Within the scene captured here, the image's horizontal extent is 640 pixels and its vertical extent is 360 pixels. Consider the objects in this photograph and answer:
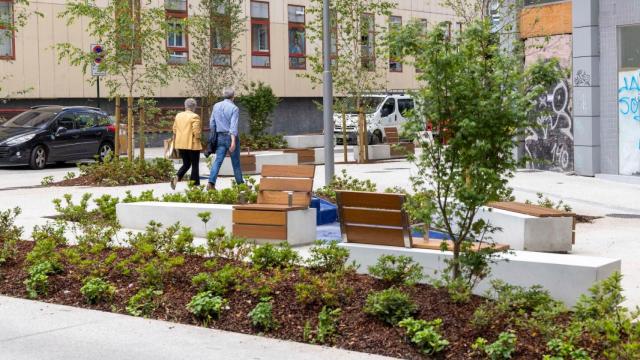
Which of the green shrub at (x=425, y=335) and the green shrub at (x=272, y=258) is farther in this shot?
the green shrub at (x=272, y=258)

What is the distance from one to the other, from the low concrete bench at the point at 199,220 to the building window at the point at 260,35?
31.9 m

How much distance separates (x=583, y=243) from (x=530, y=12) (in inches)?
498

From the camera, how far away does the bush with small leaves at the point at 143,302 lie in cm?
873

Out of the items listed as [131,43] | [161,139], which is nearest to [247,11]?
[161,139]

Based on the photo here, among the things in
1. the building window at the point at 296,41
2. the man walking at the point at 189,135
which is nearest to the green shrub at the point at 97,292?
the man walking at the point at 189,135

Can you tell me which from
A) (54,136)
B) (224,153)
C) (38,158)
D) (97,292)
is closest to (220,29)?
(54,136)

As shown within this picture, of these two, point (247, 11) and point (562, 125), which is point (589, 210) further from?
point (247, 11)

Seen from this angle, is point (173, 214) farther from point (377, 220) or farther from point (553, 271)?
point (553, 271)

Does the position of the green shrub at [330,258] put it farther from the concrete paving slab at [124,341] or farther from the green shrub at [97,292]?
the green shrub at [97,292]

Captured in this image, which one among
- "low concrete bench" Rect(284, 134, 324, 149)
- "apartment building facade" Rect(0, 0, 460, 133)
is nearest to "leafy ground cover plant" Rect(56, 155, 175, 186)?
"apartment building facade" Rect(0, 0, 460, 133)

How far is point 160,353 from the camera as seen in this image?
7391 millimetres

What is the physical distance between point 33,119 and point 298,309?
2236cm

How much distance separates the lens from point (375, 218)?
30.7 feet

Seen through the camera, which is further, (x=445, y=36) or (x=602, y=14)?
(x=602, y=14)
